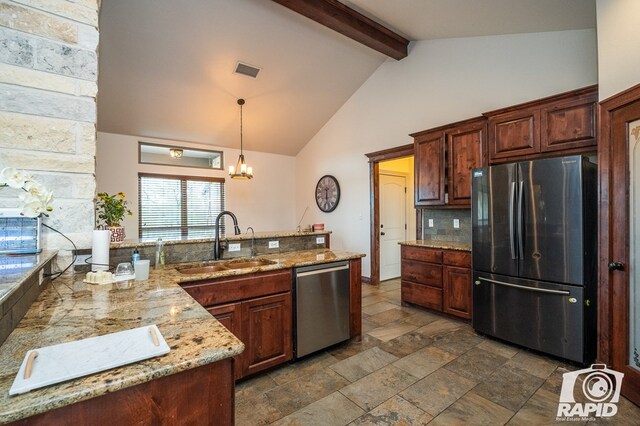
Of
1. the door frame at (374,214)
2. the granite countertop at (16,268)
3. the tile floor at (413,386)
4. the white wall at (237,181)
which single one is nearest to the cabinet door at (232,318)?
the tile floor at (413,386)

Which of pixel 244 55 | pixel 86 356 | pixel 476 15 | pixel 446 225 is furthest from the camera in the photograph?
pixel 244 55

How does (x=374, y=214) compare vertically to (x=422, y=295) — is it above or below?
above

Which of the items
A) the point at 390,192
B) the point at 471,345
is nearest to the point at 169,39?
the point at 390,192

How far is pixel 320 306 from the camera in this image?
8.82 ft

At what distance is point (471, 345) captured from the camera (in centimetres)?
290

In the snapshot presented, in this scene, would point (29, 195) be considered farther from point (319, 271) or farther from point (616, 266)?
point (616, 266)

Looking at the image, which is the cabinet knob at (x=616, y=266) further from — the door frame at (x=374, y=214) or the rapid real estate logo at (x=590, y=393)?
the door frame at (x=374, y=214)

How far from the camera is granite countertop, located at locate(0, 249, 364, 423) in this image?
26.8 inches

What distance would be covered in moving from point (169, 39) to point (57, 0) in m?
2.70

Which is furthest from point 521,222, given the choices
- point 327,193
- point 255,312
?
point 327,193

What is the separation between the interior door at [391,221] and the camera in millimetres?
5469

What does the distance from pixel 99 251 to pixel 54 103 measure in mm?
834

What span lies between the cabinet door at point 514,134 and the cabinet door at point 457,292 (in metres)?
1.36

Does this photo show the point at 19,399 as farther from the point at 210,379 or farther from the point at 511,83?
the point at 511,83
